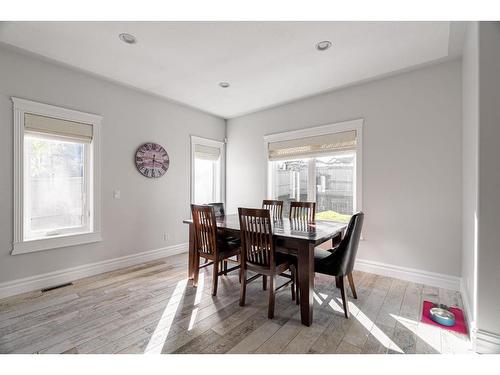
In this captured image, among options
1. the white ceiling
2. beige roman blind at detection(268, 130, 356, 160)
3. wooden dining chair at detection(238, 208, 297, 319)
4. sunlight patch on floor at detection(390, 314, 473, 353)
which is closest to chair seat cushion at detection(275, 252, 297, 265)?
wooden dining chair at detection(238, 208, 297, 319)

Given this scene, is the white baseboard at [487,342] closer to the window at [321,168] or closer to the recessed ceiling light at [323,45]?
the window at [321,168]

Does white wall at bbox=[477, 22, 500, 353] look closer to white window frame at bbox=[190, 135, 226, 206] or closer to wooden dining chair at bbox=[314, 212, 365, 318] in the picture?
wooden dining chair at bbox=[314, 212, 365, 318]

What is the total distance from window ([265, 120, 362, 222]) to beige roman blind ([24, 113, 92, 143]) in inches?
111

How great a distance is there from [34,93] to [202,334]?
3209mm

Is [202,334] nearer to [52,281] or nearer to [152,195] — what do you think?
[52,281]

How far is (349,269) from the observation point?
2.33m

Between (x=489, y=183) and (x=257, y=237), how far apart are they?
1.78 meters

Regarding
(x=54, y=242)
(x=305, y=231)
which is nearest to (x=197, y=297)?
(x=305, y=231)

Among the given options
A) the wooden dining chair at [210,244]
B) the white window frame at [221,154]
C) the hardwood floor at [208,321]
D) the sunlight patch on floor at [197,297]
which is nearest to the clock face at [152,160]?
the white window frame at [221,154]

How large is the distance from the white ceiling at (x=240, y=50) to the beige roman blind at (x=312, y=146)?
73cm

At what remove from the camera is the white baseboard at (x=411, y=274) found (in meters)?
2.83
